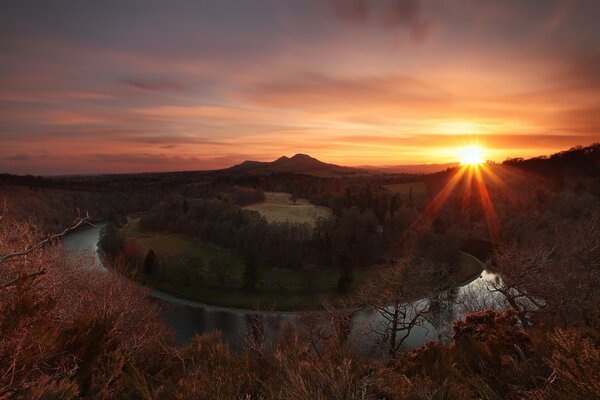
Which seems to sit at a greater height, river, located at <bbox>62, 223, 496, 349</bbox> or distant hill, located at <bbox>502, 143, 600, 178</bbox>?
distant hill, located at <bbox>502, 143, 600, 178</bbox>

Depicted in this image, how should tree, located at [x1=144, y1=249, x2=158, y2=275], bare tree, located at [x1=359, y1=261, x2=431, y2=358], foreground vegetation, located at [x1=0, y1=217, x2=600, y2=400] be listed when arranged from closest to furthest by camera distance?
foreground vegetation, located at [x1=0, y1=217, x2=600, y2=400] < bare tree, located at [x1=359, y1=261, x2=431, y2=358] < tree, located at [x1=144, y1=249, x2=158, y2=275]

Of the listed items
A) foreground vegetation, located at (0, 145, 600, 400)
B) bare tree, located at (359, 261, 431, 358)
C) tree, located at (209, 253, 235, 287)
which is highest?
foreground vegetation, located at (0, 145, 600, 400)

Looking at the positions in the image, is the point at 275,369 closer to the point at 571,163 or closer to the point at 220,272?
the point at 220,272

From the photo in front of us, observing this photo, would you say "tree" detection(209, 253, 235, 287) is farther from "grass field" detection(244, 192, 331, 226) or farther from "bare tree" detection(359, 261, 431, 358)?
"grass field" detection(244, 192, 331, 226)

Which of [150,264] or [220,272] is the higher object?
[150,264]

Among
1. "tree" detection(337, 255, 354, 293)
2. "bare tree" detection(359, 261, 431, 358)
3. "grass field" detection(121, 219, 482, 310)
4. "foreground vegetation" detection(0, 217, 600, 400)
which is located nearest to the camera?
"foreground vegetation" detection(0, 217, 600, 400)

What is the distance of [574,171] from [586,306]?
9589cm

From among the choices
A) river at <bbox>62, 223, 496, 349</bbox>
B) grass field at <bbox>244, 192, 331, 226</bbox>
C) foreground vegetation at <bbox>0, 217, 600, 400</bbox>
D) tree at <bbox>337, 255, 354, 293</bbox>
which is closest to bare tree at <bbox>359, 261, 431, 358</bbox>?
river at <bbox>62, 223, 496, 349</bbox>

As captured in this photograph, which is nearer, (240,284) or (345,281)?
(345,281)

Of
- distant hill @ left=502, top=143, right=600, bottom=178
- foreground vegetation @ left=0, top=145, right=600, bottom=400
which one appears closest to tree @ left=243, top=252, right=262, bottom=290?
foreground vegetation @ left=0, top=145, right=600, bottom=400

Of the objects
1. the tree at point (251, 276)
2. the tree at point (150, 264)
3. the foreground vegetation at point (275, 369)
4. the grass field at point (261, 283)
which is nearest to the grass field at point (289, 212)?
the grass field at point (261, 283)

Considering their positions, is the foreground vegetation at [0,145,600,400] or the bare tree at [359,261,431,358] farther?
the bare tree at [359,261,431,358]

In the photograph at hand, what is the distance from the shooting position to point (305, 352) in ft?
26.2

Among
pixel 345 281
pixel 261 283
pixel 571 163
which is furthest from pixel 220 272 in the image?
pixel 571 163
